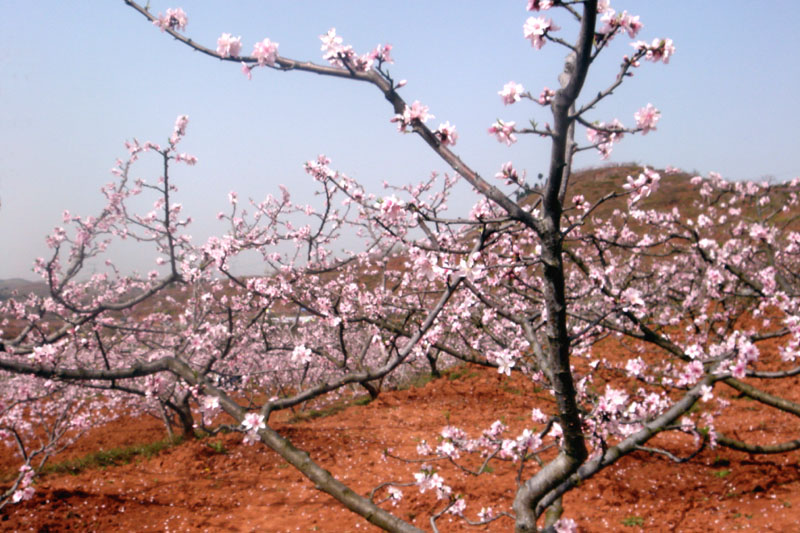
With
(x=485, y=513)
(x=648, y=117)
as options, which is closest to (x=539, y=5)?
(x=648, y=117)

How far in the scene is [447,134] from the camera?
6.94ft

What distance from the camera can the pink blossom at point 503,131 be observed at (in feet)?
6.81

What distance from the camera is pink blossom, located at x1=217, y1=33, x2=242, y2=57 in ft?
7.50

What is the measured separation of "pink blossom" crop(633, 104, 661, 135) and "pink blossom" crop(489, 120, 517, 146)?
2.20 ft

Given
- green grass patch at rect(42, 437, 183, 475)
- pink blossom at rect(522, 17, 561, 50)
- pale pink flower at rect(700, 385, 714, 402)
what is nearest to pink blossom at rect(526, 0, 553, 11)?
pink blossom at rect(522, 17, 561, 50)

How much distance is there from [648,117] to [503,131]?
824 mm

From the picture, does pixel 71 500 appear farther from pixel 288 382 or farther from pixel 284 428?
pixel 288 382

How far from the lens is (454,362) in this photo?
71.8ft

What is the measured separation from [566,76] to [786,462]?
8.19 meters

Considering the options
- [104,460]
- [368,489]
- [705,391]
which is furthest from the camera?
[104,460]

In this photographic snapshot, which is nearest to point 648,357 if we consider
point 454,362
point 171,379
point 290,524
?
point 454,362

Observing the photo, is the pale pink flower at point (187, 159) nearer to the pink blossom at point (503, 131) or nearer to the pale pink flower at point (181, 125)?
the pale pink flower at point (181, 125)

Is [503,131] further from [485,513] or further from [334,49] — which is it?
[485,513]

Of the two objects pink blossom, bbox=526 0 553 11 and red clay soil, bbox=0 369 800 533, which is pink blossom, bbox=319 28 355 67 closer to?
pink blossom, bbox=526 0 553 11
